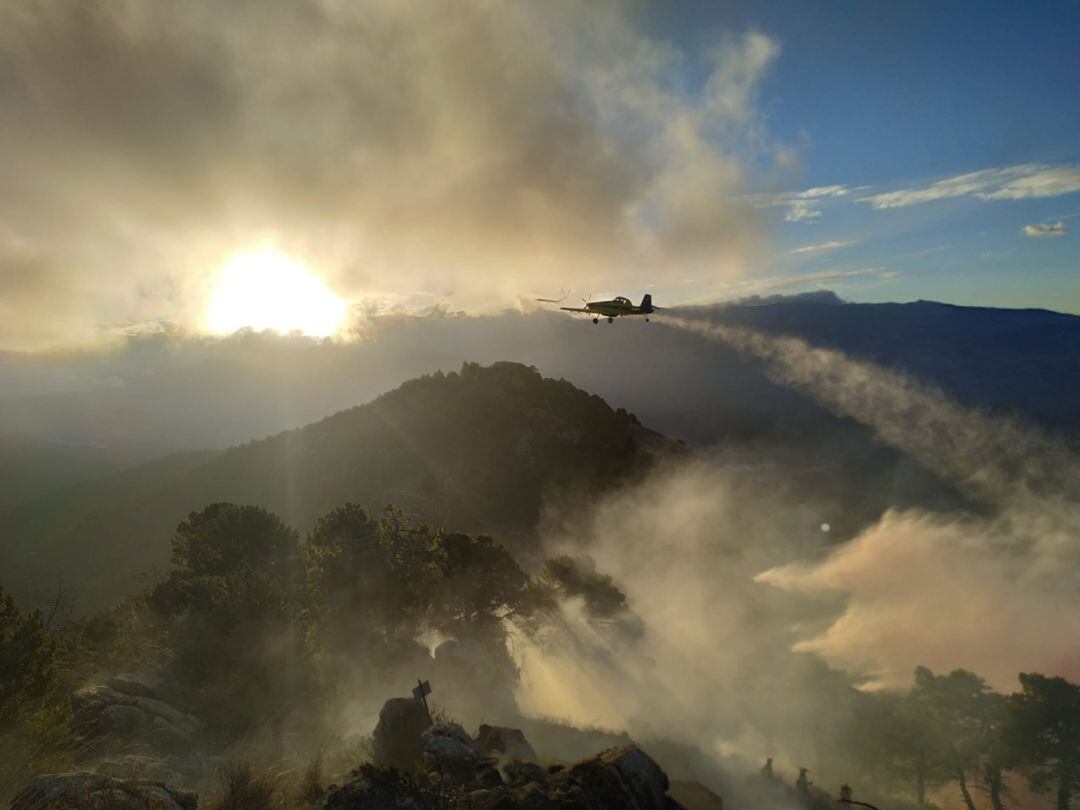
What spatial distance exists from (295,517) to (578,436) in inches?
2355

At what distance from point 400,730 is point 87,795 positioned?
10847 mm

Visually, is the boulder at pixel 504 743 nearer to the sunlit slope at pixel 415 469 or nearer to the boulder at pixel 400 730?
the boulder at pixel 400 730

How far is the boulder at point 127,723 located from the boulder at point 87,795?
956 centimetres

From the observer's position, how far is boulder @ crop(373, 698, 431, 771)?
19828 mm

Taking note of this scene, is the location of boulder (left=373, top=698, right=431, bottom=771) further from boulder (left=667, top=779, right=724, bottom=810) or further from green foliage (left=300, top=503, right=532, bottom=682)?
green foliage (left=300, top=503, right=532, bottom=682)

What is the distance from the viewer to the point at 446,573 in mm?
42250

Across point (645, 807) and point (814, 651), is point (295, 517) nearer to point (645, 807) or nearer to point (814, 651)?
point (814, 651)

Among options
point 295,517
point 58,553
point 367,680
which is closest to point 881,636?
point 367,680

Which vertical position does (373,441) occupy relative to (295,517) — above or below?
above

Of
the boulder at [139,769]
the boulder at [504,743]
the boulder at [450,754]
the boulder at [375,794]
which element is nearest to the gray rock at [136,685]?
the boulder at [139,769]

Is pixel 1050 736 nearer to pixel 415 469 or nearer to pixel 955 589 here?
pixel 955 589

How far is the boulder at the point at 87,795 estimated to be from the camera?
36.9ft

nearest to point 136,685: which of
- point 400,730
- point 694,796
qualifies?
point 400,730

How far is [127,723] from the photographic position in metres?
21.5
